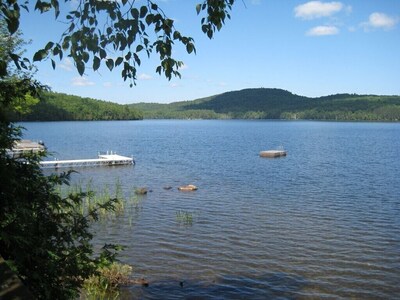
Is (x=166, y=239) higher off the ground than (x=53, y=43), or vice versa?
(x=53, y=43)

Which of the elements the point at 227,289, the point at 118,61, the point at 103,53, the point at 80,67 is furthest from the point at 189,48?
the point at 227,289

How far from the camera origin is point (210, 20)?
4.86m

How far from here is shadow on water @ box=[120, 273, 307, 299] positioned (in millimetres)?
13391

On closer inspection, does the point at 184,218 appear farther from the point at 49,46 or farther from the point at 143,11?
the point at 49,46

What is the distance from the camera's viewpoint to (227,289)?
14062mm

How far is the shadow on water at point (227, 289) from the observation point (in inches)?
527

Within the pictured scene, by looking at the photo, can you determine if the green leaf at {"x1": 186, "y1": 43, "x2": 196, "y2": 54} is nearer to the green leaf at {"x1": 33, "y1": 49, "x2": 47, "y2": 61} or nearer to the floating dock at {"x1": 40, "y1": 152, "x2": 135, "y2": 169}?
the green leaf at {"x1": 33, "y1": 49, "x2": 47, "y2": 61}

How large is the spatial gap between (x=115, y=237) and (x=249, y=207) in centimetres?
1081

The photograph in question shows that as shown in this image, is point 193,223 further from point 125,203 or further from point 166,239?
point 125,203

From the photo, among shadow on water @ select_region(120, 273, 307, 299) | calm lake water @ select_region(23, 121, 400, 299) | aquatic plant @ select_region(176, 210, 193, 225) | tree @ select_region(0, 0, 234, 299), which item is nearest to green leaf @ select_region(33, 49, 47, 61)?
tree @ select_region(0, 0, 234, 299)

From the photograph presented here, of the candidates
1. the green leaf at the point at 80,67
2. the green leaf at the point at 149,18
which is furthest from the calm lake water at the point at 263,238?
the green leaf at the point at 149,18

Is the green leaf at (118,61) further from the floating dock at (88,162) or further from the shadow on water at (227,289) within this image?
the floating dock at (88,162)

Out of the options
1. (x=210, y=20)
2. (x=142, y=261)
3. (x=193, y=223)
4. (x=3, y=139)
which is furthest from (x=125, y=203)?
(x=210, y=20)

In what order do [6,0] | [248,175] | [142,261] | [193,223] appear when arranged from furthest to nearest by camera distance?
[248,175], [193,223], [142,261], [6,0]
